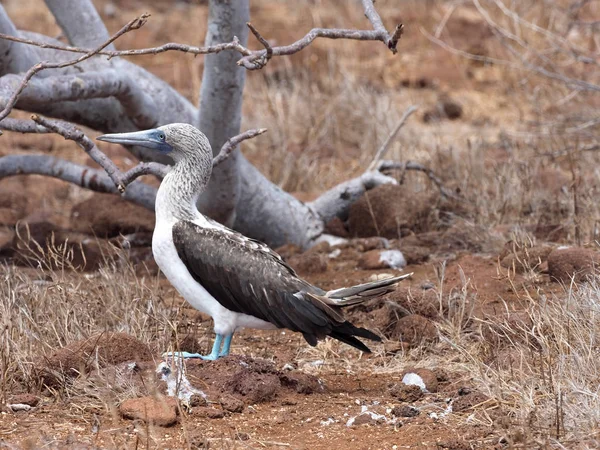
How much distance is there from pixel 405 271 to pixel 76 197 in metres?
3.56

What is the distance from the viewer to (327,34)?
4.19 m

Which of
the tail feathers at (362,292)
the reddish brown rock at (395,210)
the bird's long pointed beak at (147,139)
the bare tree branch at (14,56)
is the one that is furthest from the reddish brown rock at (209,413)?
the reddish brown rock at (395,210)

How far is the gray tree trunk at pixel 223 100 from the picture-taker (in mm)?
5863

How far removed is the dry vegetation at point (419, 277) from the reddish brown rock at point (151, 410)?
0.06 meters

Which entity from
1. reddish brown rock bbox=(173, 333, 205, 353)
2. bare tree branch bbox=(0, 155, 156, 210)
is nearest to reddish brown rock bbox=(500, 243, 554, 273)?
reddish brown rock bbox=(173, 333, 205, 353)

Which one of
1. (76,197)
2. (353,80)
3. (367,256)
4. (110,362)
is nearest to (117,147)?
(76,197)

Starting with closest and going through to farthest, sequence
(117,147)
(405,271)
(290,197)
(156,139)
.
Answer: (156,139)
(405,271)
(290,197)
(117,147)

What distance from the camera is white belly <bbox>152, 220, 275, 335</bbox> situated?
4723 millimetres

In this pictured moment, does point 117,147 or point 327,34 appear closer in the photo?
point 327,34

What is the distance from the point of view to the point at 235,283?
15.3 ft

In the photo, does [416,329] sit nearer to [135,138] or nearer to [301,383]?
[301,383]

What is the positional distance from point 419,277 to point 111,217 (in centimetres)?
247

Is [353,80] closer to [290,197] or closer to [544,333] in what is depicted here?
[290,197]

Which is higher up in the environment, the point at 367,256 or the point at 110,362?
the point at 110,362
